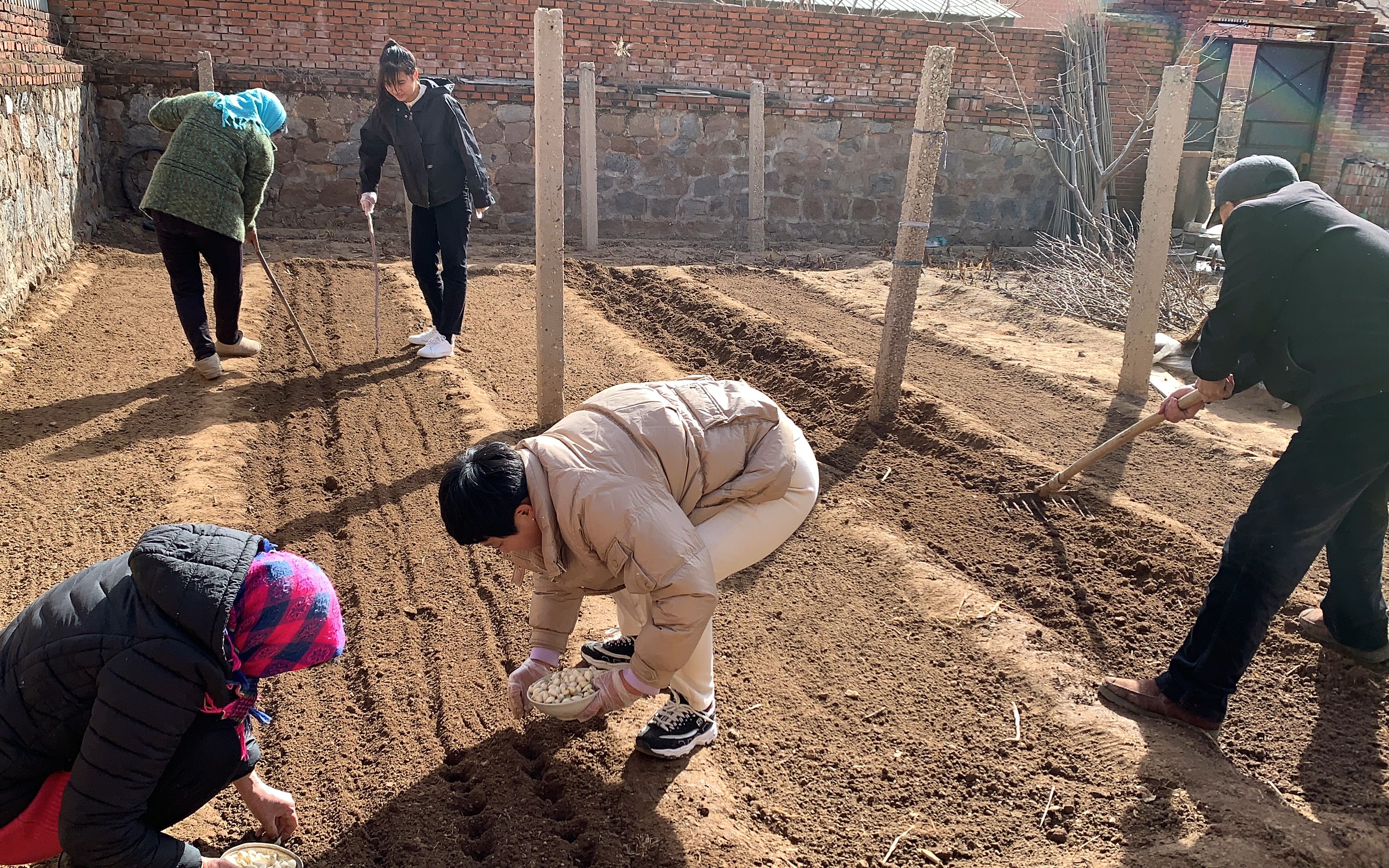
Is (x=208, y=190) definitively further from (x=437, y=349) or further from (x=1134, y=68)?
(x=1134, y=68)

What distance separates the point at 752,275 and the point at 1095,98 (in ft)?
19.8

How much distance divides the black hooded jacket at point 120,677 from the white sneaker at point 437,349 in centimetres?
457

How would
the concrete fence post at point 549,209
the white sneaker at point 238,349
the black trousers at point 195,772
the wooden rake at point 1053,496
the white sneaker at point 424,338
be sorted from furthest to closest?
the white sneaker at point 424,338
the white sneaker at point 238,349
the concrete fence post at point 549,209
the wooden rake at point 1053,496
the black trousers at point 195,772

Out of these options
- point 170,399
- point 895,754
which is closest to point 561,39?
point 170,399

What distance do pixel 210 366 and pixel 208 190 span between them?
1.05 m

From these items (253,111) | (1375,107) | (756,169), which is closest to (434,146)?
(253,111)

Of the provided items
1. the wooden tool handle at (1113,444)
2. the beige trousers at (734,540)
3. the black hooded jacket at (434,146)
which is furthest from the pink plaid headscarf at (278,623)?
the black hooded jacket at (434,146)

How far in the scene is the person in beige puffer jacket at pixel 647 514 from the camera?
220 cm

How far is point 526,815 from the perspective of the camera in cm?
265

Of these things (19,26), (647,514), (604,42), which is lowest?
(647,514)

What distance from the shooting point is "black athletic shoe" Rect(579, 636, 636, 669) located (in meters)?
3.08

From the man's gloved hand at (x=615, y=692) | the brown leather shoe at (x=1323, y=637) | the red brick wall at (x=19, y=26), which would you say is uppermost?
the red brick wall at (x=19, y=26)

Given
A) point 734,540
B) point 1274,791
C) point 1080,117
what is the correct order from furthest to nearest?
point 1080,117 → point 1274,791 → point 734,540

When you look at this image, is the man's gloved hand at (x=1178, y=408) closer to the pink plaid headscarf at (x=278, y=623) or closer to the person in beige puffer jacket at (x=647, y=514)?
the person in beige puffer jacket at (x=647, y=514)
